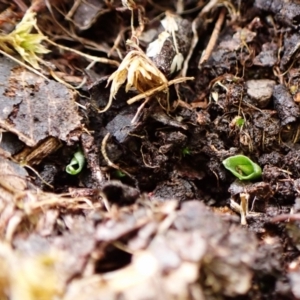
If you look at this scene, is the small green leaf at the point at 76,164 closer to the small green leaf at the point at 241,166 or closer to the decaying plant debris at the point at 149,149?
the decaying plant debris at the point at 149,149

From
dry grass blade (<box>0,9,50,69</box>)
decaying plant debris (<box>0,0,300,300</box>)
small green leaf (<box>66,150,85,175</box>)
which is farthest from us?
dry grass blade (<box>0,9,50,69</box>)

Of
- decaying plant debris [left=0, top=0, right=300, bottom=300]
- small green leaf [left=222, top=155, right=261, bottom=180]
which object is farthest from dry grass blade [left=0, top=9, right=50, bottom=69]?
small green leaf [left=222, top=155, right=261, bottom=180]

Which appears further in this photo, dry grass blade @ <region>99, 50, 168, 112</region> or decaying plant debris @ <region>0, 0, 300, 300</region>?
dry grass blade @ <region>99, 50, 168, 112</region>

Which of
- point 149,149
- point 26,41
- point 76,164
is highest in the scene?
point 26,41

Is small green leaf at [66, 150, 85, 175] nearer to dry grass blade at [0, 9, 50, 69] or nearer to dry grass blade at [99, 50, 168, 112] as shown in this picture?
dry grass blade at [99, 50, 168, 112]

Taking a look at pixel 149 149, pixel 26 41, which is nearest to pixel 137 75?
pixel 149 149

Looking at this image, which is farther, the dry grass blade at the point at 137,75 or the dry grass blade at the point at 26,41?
the dry grass blade at the point at 26,41

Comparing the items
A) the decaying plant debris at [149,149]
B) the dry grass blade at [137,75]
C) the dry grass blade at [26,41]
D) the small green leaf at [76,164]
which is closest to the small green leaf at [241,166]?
the decaying plant debris at [149,149]

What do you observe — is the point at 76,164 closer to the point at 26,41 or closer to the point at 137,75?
the point at 137,75
